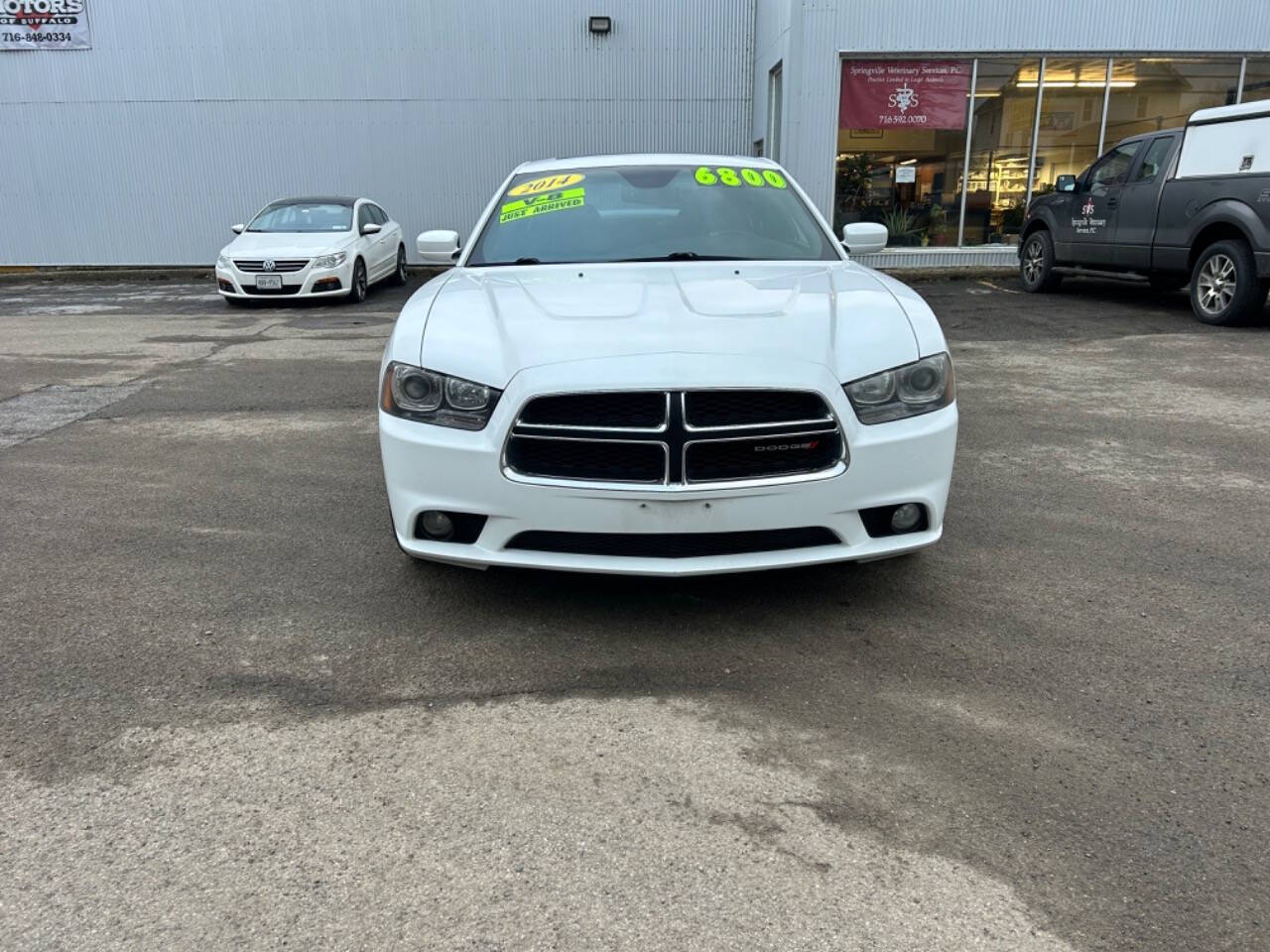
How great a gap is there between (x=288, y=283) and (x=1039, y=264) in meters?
10.1

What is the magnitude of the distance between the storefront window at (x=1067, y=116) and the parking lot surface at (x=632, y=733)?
11.5 m

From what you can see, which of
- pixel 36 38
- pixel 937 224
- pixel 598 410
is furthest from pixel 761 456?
pixel 36 38

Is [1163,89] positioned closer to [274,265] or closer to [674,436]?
[274,265]

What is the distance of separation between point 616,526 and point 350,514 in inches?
78.7

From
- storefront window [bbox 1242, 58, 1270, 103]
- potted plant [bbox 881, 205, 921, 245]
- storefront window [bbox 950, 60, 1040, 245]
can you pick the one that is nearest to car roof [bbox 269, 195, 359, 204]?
potted plant [bbox 881, 205, 921, 245]

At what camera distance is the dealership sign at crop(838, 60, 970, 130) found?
14.2 meters

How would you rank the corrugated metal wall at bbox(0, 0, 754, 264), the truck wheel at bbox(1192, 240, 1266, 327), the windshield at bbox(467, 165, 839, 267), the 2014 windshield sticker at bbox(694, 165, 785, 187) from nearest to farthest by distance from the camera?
the windshield at bbox(467, 165, 839, 267)
the 2014 windshield sticker at bbox(694, 165, 785, 187)
the truck wheel at bbox(1192, 240, 1266, 327)
the corrugated metal wall at bbox(0, 0, 754, 264)

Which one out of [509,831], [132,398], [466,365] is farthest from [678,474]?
[132,398]

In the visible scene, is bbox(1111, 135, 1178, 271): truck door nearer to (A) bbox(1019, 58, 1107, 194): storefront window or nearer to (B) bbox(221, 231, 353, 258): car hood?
(A) bbox(1019, 58, 1107, 194): storefront window

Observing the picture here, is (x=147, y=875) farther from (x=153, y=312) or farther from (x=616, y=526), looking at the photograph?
(x=153, y=312)

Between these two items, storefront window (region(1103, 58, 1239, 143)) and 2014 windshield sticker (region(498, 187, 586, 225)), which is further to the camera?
storefront window (region(1103, 58, 1239, 143))

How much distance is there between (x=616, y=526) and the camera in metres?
3.01

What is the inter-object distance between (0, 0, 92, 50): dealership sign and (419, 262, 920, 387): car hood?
1828 centimetres

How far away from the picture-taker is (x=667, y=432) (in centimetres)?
298
